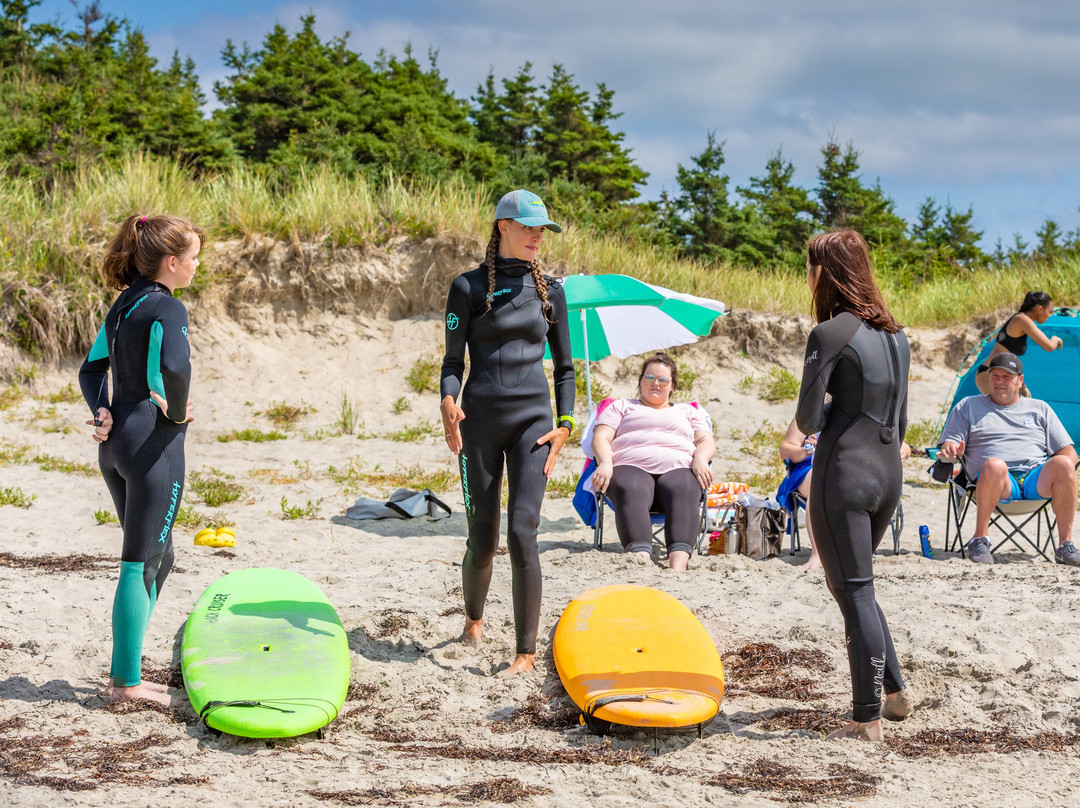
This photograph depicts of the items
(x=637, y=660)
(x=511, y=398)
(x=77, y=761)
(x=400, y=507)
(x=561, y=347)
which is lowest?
(x=77, y=761)

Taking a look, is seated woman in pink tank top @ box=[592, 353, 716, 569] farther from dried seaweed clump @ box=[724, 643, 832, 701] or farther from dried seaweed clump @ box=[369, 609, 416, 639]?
dried seaweed clump @ box=[369, 609, 416, 639]

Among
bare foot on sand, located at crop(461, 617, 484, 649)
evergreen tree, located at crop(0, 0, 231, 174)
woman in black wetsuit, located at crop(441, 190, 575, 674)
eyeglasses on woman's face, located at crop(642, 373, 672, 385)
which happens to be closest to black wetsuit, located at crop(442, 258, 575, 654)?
woman in black wetsuit, located at crop(441, 190, 575, 674)

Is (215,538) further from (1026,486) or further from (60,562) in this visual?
(1026,486)

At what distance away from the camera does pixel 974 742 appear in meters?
3.34

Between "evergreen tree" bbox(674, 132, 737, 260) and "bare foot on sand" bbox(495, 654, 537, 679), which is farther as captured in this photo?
"evergreen tree" bbox(674, 132, 737, 260)

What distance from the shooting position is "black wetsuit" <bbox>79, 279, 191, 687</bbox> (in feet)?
11.0

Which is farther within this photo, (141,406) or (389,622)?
(389,622)

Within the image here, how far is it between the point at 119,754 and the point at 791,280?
13.3m

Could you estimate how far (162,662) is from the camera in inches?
160

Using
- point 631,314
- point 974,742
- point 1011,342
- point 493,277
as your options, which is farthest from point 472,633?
point 1011,342

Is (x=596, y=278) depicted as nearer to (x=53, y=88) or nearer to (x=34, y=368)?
(x=34, y=368)

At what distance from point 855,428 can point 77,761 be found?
284 cm

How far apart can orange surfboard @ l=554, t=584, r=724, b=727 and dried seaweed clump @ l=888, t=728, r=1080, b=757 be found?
0.69 metres

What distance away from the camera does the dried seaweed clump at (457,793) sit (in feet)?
9.18
